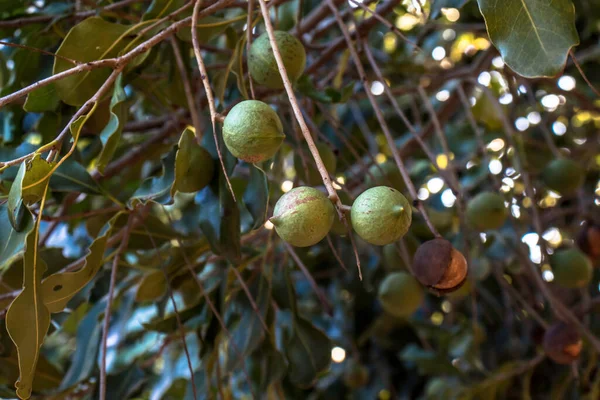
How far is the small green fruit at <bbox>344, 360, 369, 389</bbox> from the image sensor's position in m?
2.21

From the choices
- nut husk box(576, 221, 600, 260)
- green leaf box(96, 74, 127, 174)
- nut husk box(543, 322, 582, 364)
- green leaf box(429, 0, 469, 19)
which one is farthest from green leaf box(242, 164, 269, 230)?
nut husk box(576, 221, 600, 260)

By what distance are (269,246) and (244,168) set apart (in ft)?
1.56

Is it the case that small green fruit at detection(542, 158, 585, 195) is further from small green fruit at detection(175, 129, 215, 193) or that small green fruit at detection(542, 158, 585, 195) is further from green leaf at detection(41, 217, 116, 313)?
green leaf at detection(41, 217, 116, 313)

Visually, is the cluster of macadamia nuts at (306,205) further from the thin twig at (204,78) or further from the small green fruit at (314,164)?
the small green fruit at (314,164)

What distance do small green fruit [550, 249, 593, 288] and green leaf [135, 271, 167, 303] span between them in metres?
1.01

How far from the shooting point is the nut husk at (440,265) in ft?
3.00

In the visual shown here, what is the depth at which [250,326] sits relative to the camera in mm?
1395

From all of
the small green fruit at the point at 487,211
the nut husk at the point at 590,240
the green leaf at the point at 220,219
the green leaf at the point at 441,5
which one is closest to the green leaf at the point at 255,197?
the green leaf at the point at 220,219

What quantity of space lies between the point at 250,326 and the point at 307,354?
144mm

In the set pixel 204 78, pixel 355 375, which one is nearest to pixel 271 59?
pixel 204 78

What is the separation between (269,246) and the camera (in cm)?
138

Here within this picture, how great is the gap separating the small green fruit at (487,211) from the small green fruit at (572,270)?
22 centimetres

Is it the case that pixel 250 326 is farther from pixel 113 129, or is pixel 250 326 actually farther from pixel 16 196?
pixel 16 196

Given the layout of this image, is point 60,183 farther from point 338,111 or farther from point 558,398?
point 558,398
